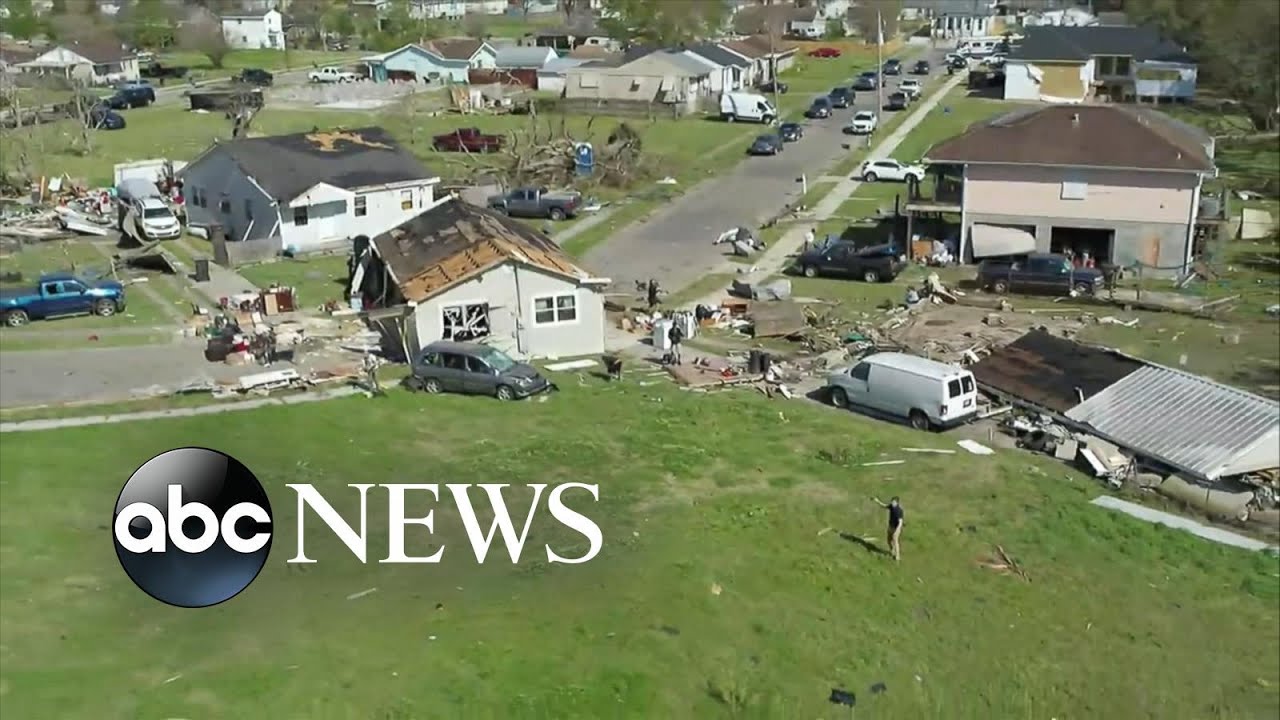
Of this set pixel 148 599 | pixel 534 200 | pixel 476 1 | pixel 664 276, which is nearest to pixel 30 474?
pixel 148 599

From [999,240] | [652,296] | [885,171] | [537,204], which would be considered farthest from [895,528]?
[885,171]

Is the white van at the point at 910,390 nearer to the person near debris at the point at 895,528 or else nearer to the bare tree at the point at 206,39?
the person near debris at the point at 895,528

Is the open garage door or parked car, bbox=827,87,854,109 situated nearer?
the open garage door

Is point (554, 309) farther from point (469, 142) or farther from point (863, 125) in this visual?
point (863, 125)

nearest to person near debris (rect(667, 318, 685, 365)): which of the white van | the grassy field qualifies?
the white van

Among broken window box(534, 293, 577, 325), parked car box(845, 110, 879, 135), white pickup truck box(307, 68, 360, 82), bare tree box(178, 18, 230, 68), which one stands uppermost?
bare tree box(178, 18, 230, 68)

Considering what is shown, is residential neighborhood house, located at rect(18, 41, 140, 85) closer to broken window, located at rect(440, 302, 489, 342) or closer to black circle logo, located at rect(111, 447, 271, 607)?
broken window, located at rect(440, 302, 489, 342)

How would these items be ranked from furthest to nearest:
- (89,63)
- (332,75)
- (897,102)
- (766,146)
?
(332,75) → (89,63) → (897,102) → (766,146)
